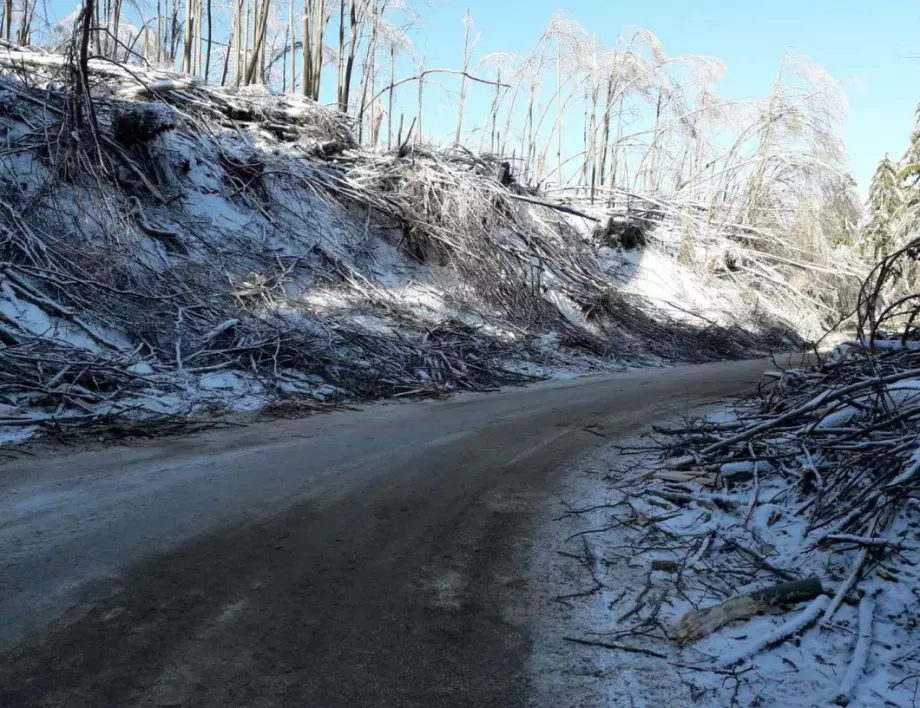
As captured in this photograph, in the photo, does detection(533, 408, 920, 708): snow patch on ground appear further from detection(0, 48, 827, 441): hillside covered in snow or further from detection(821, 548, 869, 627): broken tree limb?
detection(0, 48, 827, 441): hillside covered in snow

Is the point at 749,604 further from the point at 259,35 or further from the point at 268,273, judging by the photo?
the point at 259,35

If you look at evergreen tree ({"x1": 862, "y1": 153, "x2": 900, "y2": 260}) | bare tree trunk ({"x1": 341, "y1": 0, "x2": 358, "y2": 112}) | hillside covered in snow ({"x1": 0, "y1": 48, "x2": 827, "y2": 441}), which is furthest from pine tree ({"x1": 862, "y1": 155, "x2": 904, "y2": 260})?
bare tree trunk ({"x1": 341, "y1": 0, "x2": 358, "y2": 112})

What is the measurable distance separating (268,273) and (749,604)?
10785 millimetres

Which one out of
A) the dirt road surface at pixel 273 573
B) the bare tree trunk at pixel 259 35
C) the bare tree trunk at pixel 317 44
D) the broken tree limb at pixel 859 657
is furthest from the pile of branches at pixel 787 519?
the bare tree trunk at pixel 317 44

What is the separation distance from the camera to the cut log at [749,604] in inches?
138

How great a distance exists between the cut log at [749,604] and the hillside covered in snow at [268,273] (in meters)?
5.55

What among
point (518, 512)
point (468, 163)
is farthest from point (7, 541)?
point (468, 163)

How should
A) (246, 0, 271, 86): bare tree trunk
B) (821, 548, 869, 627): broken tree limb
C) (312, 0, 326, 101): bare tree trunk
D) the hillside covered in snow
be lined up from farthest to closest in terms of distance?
(312, 0, 326, 101): bare tree trunk < (246, 0, 271, 86): bare tree trunk < the hillside covered in snow < (821, 548, 869, 627): broken tree limb

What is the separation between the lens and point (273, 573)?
389cm

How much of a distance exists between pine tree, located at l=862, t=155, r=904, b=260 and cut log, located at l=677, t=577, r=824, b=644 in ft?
55.4

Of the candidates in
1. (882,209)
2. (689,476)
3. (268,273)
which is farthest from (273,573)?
(882,209)

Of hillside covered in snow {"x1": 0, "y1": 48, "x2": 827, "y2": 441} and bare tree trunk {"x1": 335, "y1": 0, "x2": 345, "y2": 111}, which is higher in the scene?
bare tree trunk {"x1": 335, "y1": 0, "x2": 345, "y2": 111}

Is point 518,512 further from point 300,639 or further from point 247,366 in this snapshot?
point 247,366

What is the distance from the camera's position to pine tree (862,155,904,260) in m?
18.7
